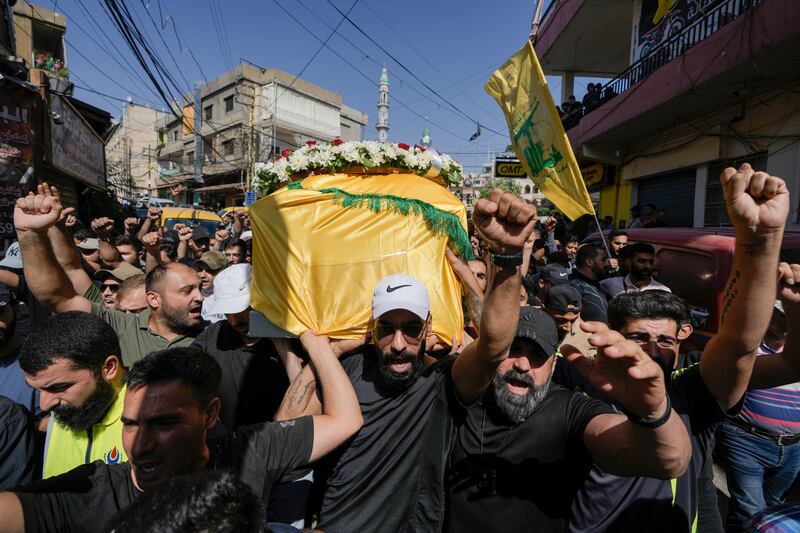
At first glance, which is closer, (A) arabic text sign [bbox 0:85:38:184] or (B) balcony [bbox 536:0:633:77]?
(A) arabic text sign [bbox 0:85:38:184]

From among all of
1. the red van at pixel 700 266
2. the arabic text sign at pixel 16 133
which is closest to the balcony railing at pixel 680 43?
the red van at pixel 700 266

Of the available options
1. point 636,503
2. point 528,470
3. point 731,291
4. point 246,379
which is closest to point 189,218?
point 246,379

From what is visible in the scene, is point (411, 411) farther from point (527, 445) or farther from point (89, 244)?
point (89, 244)

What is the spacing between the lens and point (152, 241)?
15.2 ft

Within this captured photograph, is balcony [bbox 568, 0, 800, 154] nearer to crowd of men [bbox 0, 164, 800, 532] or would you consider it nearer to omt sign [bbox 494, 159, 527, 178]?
omt sign [bbox 494, 159, 527, 178]

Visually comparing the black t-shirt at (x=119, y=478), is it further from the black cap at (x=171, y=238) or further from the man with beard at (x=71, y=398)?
the black cap at (x=171, y=238)

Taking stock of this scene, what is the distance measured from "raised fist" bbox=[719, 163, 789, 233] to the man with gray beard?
2.56ft

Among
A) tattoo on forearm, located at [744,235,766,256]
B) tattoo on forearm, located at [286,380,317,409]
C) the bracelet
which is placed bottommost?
tattoo on forearm, located at [286,380,317,409]

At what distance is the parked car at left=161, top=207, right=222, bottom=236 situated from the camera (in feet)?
47.6

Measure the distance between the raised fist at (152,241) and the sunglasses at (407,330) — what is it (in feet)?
11.8

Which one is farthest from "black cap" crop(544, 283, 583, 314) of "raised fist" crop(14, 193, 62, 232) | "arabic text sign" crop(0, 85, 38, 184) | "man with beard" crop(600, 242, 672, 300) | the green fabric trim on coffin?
"arabic text sign" crop(0, 85, 38, 184)

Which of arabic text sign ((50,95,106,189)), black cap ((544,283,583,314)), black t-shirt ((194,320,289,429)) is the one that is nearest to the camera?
black t-shirt ((194,320,289,429))

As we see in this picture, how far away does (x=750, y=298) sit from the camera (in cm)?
152

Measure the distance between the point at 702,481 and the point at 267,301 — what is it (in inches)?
90.7
